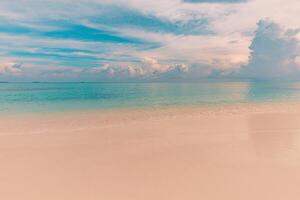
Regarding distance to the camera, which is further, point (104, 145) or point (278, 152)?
point (104, 145)

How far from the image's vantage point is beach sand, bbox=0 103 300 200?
6.15 meters

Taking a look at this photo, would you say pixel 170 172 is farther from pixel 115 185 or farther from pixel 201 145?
pixel 201 145

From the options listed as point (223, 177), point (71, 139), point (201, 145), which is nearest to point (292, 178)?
point (223, 177)

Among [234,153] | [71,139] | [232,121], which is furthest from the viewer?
[232,121]

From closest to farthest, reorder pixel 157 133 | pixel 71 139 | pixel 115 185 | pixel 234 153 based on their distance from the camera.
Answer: pixel 115 185, pixel 234 153, pixel 71 139, pixel 157 133

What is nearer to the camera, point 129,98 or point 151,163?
point 151,163

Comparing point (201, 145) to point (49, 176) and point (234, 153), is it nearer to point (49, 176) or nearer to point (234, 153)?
point (234, 153)

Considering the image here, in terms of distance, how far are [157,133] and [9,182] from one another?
728cm

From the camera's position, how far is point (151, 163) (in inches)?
324

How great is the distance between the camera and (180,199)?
577 centimetres

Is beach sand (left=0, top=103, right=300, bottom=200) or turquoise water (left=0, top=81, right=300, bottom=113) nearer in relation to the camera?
beach sand (left=0, top=103, right=300, bottom=200)

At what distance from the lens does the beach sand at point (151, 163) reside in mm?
6148

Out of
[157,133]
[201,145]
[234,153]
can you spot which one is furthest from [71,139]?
[234,153]

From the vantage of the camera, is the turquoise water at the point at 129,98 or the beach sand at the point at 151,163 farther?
the turquoise water at the point at 129,98
